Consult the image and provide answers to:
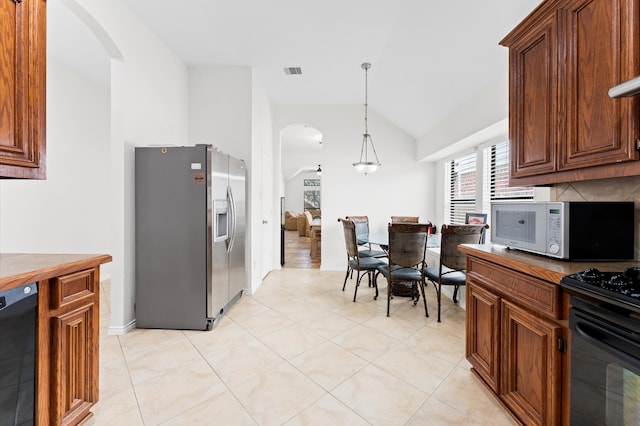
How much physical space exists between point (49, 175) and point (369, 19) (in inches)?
164

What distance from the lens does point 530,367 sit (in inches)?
54.6

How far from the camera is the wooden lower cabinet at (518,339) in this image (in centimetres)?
124

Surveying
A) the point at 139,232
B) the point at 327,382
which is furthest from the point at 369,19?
the point at 327,382

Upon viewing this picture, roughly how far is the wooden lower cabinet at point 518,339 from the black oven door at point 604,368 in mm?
87

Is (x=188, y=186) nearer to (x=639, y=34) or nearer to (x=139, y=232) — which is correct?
(x=139, y=232)

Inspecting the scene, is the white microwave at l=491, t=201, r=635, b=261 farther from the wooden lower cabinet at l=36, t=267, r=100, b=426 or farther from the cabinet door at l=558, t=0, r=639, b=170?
the wooden lower cabinet at l=36, t=267, r=100, b=426

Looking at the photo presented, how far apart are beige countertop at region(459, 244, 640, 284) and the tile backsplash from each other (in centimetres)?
20

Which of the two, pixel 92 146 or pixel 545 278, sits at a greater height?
pixel 92 146

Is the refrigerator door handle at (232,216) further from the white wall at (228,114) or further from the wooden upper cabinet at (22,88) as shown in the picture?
the wooden upper cabinet at (22,88)

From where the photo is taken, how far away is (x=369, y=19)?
9.56 feet

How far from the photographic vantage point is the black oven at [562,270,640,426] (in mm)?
912

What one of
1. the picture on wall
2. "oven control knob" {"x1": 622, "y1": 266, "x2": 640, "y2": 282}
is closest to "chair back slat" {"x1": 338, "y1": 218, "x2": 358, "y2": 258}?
"oven control knob" {"x1": 622, "y1": 266, "x2": 640, "y2": 282}

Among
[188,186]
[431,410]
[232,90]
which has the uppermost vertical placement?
[232,90]

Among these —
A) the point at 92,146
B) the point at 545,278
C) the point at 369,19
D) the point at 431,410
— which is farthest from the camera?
the point at 92,146
